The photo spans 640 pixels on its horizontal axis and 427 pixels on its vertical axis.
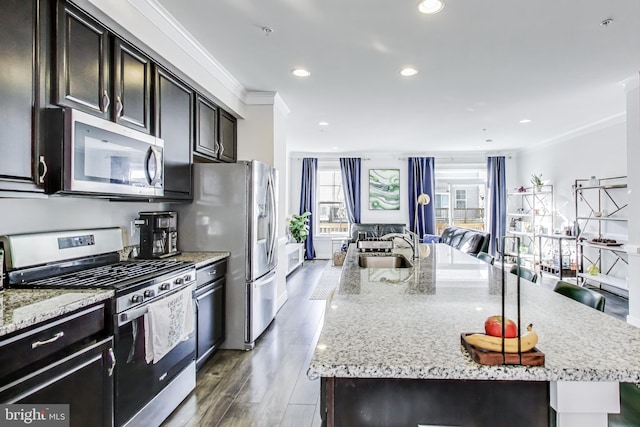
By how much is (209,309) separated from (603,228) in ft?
20.0

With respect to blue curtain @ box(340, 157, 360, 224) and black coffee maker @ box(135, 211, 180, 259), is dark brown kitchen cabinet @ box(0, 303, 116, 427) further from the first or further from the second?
blue curtain @ box(340, 157, 360, 224)

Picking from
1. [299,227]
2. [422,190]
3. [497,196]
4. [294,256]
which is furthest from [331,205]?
[497,196]

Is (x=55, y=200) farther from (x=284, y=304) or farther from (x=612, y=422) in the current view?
(x=284, y=304)

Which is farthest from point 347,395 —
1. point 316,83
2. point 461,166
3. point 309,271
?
point 461,166

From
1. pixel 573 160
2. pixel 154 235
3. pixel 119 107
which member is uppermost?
pixel 573 160

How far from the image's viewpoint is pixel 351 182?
27.5 ft

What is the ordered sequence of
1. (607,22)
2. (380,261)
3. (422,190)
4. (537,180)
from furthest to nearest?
(422,190) < (537,180) < (380,261) < (607,22)

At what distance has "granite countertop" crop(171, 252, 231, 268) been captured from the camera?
2.69 m

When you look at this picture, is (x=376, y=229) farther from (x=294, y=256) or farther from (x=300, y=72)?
(x=300, y=72)

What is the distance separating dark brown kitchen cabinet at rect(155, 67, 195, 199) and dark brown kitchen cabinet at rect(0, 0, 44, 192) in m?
0.95

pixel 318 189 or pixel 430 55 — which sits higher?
pixel 430 55

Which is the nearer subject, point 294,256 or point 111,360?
point 111,360

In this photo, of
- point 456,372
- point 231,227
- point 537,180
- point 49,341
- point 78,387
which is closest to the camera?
point 456,372

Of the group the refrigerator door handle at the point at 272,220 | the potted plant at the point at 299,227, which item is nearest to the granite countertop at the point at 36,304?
the refrigerator door handle at the point at 272,220
